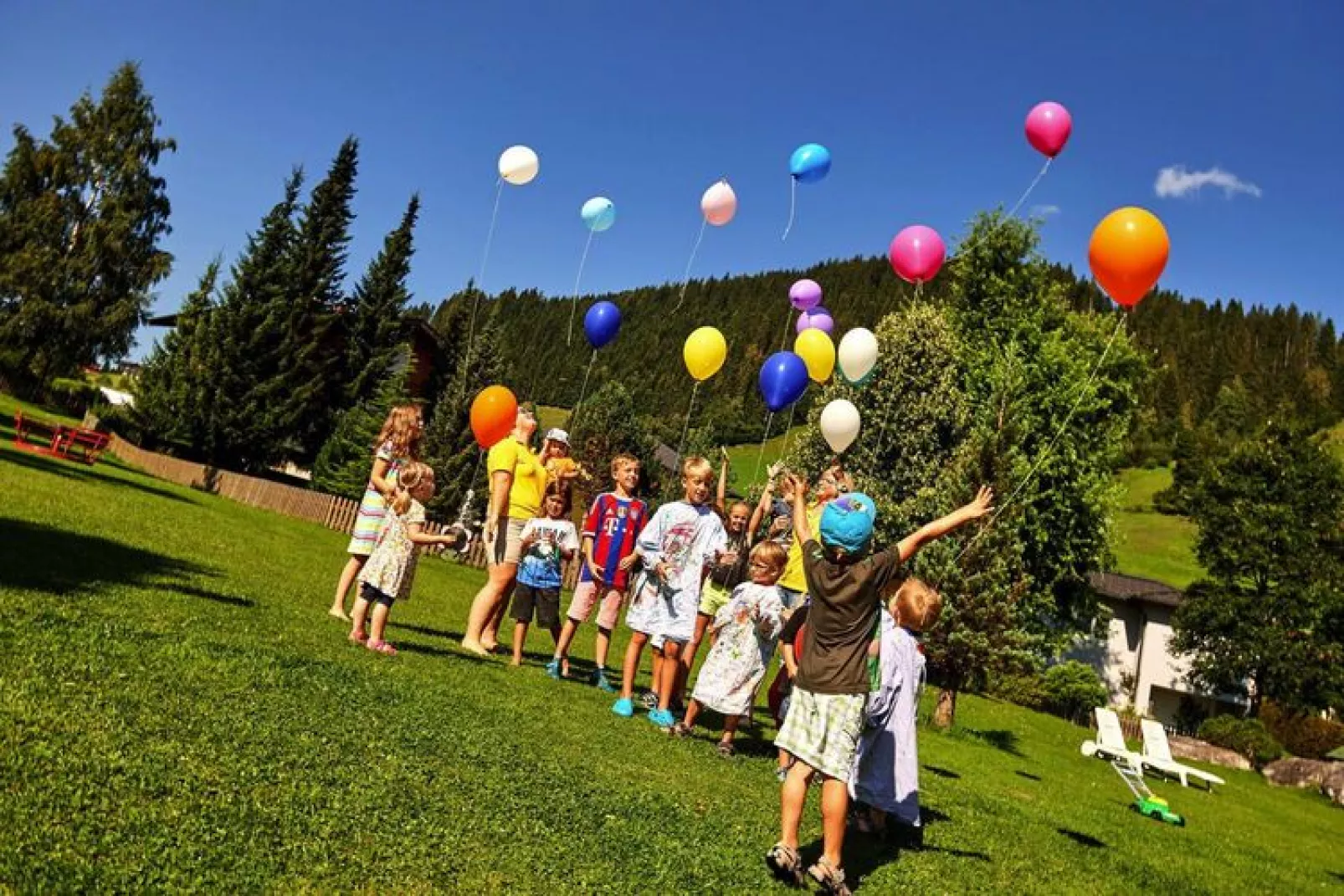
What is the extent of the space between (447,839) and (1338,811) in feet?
82.7

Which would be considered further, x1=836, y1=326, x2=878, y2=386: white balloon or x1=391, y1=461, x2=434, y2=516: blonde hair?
x1=836, y1=326, x2=878, y2=386: white balloon

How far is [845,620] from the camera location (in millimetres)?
4027

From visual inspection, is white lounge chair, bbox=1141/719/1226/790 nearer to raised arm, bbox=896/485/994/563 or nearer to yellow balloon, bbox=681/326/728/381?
yellow balloon, bbox=681/326/728/381

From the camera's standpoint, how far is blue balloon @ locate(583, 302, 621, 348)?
11.5 metres

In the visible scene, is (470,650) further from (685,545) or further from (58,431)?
(58,431)

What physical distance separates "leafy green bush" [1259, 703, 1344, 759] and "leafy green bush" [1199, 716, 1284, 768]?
118 inches

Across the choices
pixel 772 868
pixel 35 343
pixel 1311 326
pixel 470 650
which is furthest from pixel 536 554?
pixel 1311 326

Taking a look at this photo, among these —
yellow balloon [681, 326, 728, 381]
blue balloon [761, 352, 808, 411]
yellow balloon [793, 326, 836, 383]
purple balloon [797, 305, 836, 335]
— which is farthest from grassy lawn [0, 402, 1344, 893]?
purple balloon [797, 305, 836, 335]

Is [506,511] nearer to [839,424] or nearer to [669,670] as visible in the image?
[669,670]

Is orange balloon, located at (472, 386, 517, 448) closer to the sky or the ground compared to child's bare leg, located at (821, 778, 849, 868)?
closer to the sky

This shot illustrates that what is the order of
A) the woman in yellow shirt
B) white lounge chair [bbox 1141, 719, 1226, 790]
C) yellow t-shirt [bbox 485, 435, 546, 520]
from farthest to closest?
1. white lounge chair [bbox 1141, 719, 1226, 790]
2. yellow t-shirt [bbox 485, 435, 546, 520]
3. the woman in yellow shirt

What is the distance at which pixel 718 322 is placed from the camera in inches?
3974

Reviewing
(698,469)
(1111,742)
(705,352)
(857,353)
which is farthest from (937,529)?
(1111,742)

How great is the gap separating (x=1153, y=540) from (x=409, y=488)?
210ft
